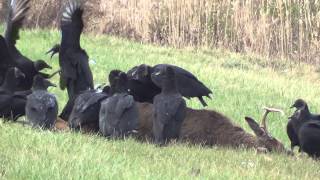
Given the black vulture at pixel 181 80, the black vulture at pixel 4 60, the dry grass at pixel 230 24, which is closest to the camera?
the black vulture at pixel 181 80

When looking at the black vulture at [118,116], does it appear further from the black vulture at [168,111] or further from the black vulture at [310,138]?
the black vulture at [310,138]

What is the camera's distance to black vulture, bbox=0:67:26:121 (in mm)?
6500

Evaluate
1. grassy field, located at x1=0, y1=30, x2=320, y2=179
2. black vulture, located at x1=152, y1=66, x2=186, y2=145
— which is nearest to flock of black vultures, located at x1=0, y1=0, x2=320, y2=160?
black vulture, located at x1=152, y1=66, x2=186, y2=145

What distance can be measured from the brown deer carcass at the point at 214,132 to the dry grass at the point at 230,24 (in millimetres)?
7917

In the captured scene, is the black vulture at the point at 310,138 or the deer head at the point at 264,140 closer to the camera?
the black vulture at the point at 310,138

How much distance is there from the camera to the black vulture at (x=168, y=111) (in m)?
6.15

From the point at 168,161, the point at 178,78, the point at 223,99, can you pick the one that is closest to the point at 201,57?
the point at 223,99

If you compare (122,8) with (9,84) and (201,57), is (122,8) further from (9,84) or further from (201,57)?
(9,84)

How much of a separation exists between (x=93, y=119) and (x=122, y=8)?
9.09 meters

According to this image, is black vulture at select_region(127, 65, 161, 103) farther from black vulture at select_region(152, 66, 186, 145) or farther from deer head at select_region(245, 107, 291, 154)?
deer head at select_region(245, 107, 291, 154)

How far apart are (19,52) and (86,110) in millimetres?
1853

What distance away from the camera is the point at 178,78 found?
6965mm

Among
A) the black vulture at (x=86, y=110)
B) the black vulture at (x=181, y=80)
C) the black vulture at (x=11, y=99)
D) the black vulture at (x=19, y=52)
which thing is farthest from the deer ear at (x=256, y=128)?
the black vulture at (x=19, y=52)

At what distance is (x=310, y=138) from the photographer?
6375 mm
